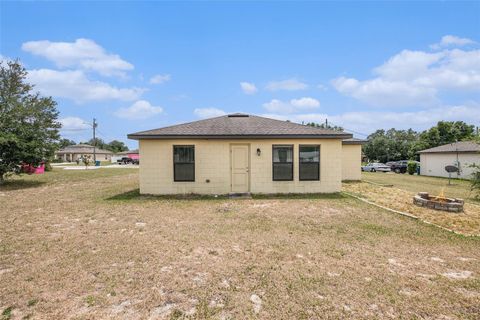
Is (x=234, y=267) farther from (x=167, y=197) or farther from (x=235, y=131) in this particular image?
(x=235, y=131)

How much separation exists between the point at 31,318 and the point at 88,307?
52 centimetres

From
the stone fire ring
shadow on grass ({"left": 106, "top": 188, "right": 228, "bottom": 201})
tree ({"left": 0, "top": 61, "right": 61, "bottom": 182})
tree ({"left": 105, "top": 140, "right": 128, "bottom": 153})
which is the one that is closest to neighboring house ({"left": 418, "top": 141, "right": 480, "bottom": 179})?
the stone fire ring

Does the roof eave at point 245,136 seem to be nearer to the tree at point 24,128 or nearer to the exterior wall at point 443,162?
the tree at point 24,128

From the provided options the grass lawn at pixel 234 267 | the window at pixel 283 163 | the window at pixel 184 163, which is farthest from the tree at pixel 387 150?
the grass lawn at pixel 234 267

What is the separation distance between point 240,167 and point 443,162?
20293 millimetres

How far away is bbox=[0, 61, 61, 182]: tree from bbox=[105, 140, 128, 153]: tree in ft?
272

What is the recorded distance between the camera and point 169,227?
237 inches

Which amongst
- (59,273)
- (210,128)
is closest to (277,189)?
(210,128)

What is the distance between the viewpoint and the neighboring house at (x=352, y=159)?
51.4 feet

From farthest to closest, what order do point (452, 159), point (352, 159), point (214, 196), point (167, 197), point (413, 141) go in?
point (413, 141)
point (452, 159)
point (352, 159)
point (214, 196)
point (167, 197)

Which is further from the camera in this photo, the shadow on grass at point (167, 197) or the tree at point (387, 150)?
the tree at point (387, 150)

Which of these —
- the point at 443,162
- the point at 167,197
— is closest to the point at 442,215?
the point at 167,197

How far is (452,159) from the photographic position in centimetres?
2075

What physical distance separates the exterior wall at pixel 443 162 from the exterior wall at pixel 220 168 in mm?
14562
